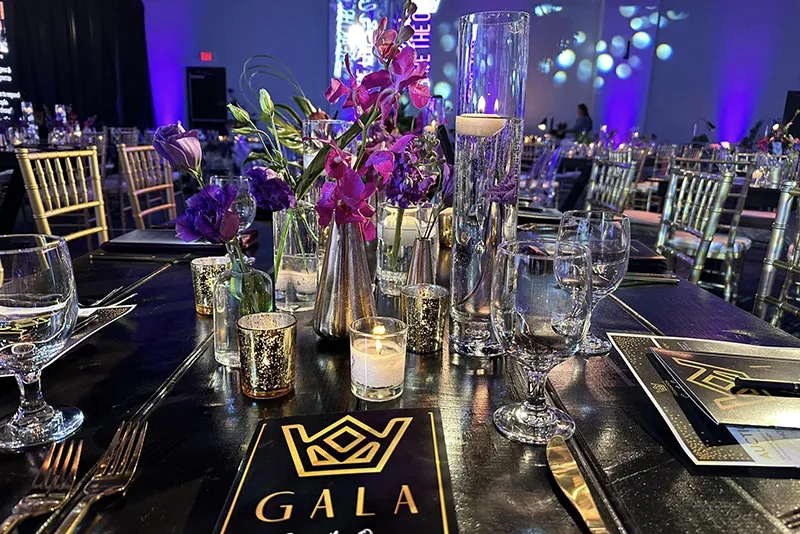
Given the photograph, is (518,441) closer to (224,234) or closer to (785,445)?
(785,445)

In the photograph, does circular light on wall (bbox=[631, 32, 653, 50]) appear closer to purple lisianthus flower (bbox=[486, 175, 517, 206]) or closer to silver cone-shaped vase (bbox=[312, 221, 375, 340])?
purple lisianthus flower (bbox=[486, 175, 517, 206])

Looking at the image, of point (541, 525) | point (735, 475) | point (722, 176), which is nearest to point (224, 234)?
point (541, 525)

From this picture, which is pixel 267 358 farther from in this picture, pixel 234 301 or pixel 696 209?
pixel 696 209

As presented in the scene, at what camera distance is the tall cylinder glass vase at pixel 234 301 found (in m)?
0.71

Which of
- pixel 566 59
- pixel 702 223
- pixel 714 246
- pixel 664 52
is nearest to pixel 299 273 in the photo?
pixel 702 223

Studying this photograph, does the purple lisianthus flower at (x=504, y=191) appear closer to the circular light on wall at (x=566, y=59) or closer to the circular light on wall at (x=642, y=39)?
the circular light on wall at (x=566, y=59)

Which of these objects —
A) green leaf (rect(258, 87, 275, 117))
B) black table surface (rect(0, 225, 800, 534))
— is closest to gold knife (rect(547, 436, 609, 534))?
black table surface (rect(0, 225, 800, 534))

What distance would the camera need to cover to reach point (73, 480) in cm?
47

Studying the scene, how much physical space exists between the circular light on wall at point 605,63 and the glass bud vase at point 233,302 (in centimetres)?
881

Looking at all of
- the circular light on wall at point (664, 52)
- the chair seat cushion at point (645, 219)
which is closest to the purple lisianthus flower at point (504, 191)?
the chair seat cushion at point (645, 219)

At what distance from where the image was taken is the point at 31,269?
0.57m

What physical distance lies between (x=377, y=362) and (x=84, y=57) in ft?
27.4

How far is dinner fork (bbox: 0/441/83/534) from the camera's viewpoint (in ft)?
1.40

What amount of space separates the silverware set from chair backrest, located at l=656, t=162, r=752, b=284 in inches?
82.3
